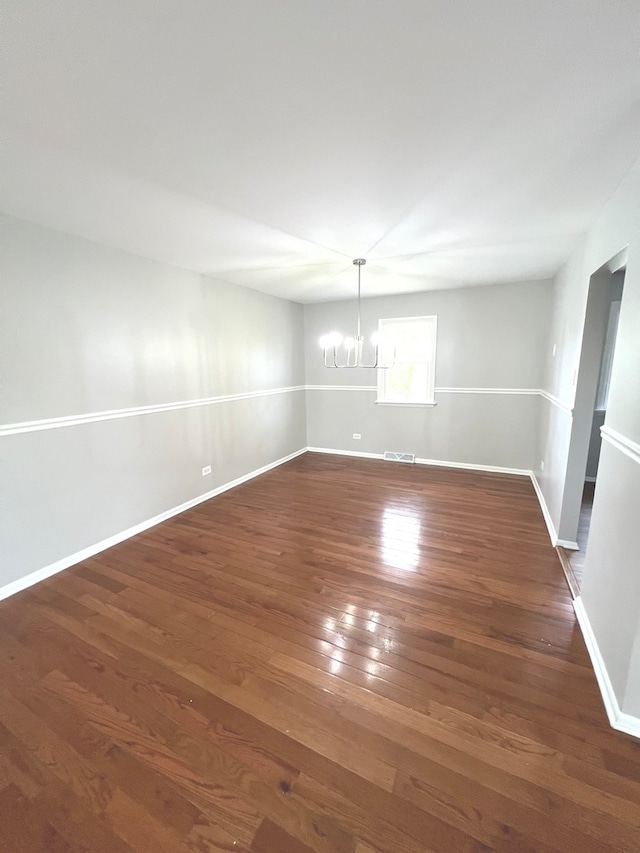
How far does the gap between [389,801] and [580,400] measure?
256 centimetres

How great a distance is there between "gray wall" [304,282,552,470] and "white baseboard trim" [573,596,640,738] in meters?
2.89

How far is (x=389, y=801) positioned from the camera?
3.74 ft

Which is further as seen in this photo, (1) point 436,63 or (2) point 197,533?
(2) point 197,533

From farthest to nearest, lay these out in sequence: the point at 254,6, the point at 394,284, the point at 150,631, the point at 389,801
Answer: the point at 394,284, the point at 150,631, the point at 389,801, the point at 254,6

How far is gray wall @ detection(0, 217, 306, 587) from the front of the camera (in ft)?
7.29

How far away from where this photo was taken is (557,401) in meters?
3.04

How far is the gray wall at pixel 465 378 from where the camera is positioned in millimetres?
4230

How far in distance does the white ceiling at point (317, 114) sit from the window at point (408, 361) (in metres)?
2.37

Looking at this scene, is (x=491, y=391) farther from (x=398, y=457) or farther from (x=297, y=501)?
(x=297, y=501)

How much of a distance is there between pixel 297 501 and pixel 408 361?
8.84 ft

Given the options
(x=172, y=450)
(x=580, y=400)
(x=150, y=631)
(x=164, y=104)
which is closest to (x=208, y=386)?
(x=172, y=450)

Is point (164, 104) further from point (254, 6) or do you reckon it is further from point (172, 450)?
point (172, 450)

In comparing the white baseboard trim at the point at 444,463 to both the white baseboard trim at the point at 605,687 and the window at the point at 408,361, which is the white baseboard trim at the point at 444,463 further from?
the white baseboard trim at the point at 605,687

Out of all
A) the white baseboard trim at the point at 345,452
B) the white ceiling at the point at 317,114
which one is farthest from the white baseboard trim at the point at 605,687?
the white baseboard trim at the point at 345,452
